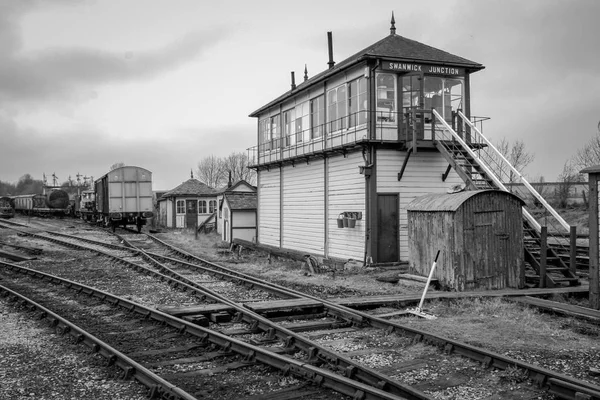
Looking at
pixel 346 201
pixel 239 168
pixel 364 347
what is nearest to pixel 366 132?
pixel 346 201

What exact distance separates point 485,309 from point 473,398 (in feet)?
15.8

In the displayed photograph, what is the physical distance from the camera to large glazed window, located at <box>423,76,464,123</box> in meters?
17.6

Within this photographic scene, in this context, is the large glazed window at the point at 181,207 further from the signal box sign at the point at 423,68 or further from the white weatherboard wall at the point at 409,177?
the signal box sign at the point at 423,68

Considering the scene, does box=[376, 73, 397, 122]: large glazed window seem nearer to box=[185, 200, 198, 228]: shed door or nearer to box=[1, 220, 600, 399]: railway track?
box=[1, 220, 600, 399]: railway track

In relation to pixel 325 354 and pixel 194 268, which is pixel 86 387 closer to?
pixel 325 354

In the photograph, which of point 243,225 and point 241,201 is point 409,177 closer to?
point 243,225

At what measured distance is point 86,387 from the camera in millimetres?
6074

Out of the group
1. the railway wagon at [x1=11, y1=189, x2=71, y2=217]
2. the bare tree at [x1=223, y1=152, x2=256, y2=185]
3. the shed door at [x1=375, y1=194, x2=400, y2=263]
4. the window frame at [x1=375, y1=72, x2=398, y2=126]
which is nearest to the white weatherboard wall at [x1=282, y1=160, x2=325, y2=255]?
the shed door at [x1=375, y1=194, x2=400, y2=263]

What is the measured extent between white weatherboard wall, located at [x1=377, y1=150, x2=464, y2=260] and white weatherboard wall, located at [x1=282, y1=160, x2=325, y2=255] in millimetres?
3410

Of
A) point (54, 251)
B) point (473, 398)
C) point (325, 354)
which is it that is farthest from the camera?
point (54, 251)

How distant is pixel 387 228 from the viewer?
54.6 feet

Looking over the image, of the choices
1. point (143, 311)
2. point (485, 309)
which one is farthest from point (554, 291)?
point (143, 311)

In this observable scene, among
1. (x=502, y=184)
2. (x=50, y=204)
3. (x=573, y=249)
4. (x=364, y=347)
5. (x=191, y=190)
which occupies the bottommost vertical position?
(x=364, y=347)

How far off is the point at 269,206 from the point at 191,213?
55.7 feet
